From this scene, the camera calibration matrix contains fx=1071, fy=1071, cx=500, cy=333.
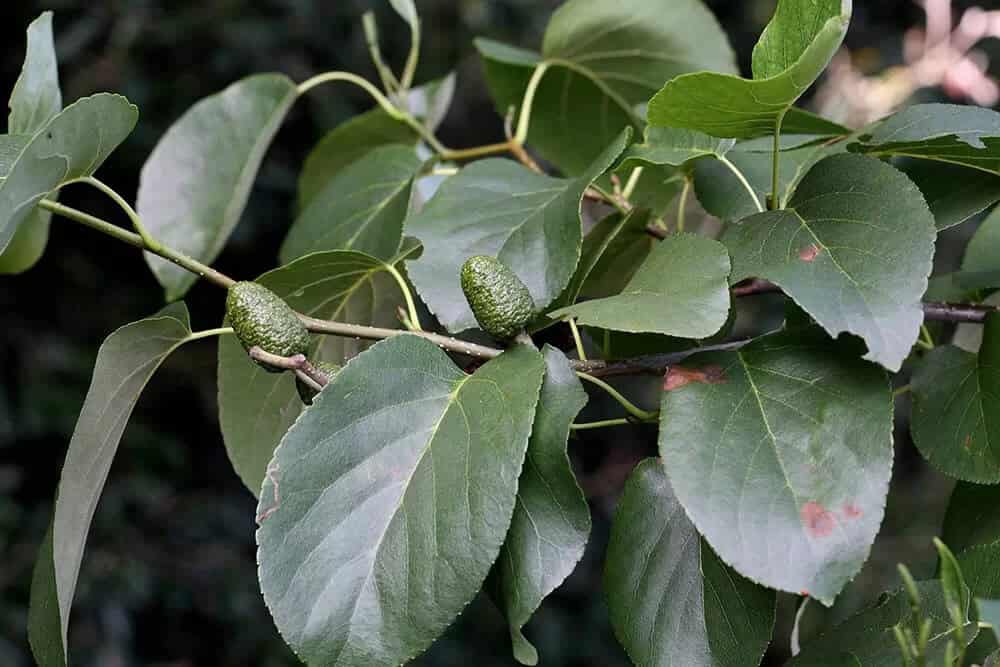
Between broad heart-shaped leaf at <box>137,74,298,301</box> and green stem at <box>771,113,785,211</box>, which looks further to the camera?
broad heart-shaped leaf at <box>137,74,298,301</box>

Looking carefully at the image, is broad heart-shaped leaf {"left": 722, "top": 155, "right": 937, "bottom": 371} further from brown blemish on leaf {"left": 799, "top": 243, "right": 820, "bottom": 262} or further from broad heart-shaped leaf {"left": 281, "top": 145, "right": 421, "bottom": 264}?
broad heart-shaped leaf {"left": 281, "top": 145, "right": 421, "bottom": 264}

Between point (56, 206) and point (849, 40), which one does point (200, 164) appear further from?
point (849, 40)

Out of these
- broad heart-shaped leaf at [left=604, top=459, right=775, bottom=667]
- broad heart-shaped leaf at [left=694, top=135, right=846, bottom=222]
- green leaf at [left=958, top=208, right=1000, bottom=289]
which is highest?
broad heart-shaped leaf at [left=694, top=135, right=846, bottom=222]

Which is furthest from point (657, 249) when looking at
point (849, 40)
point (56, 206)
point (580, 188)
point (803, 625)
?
point (849, 40)

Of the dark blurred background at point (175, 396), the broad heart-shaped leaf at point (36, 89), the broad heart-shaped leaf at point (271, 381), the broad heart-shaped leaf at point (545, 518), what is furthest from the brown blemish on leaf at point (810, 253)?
the dark blurred background at point (175, 396)

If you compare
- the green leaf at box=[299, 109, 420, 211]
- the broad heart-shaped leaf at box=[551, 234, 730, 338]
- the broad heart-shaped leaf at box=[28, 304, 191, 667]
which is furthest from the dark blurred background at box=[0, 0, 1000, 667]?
the broad heart-shaped leaf at box=[551, 234, 730, 338]
